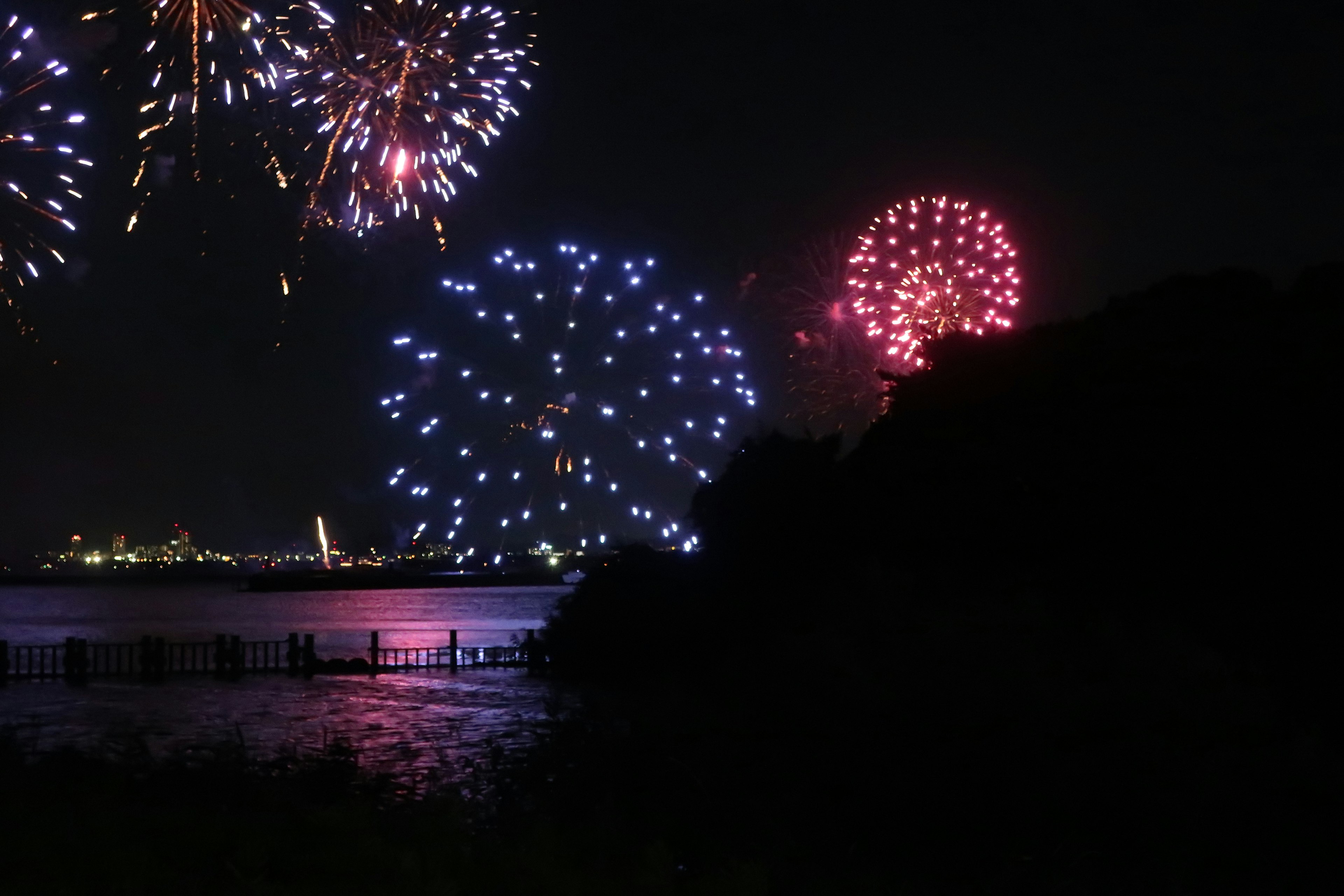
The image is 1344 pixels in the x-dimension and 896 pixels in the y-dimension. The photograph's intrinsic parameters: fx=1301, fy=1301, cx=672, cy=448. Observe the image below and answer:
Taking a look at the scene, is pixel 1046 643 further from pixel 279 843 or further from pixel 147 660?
pixel 147 660

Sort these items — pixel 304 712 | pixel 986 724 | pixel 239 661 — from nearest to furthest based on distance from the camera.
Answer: pixel 986 724 → pixel 304 712 → pixel 239 661

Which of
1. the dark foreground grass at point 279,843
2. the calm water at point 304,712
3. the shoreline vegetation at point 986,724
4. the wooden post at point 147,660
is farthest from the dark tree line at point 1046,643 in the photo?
the wooden post at point 147,660

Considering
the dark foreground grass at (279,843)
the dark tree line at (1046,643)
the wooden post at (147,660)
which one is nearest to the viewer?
the dark foreground grass at (279,843)

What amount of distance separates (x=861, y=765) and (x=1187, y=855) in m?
2.41

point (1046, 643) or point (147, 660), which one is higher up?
point (1046, 643)

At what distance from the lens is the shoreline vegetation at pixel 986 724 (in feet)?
23.5

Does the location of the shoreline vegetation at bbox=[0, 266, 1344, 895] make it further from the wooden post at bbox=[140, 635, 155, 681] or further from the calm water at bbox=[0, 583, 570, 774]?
the wooden post at bbox=[140, 635, 155, 681]

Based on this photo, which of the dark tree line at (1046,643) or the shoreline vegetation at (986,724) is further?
the dark tree line at (1046,643)

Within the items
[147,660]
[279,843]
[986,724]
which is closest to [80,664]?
[147,660]

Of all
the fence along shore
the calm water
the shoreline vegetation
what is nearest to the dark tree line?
the shoreline vegetation

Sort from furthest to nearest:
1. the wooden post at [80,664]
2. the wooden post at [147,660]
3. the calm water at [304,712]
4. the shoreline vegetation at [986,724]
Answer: the wooden post at [147,660], the wooden post at [80,664], the calm water at [304,712], the shoreline vegetation at [986,724]

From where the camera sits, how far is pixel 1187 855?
9.35 m

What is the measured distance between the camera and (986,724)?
988 centimetres

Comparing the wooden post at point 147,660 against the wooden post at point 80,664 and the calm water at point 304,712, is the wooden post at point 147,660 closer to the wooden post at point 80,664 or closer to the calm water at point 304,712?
the calm water at point 304,712
